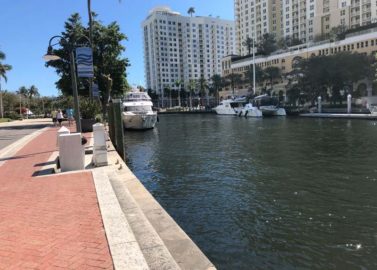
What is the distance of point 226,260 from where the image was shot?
22.8 ft

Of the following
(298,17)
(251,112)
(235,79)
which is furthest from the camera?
(298,17)

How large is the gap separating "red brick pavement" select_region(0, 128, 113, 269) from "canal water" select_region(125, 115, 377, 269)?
2323 millimetres

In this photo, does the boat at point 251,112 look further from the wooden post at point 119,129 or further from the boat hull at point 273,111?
the wooden post at point 119,129

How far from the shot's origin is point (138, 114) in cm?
3938

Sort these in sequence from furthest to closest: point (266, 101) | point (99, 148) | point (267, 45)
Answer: point (267, 45) → point (266, 101) → point (99, 148)

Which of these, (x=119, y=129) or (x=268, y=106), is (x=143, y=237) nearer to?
(x=119, y=129)

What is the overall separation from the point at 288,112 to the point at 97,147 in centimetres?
5819

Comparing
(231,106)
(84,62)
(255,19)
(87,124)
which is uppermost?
(255,19)

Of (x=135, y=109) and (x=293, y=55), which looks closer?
(x=135, y=109)

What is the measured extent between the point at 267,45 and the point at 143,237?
138 m

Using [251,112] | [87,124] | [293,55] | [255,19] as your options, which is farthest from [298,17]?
[87,124]

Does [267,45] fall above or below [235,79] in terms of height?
above

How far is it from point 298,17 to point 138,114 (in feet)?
379

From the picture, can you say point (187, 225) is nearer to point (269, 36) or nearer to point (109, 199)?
point (109, 199)
